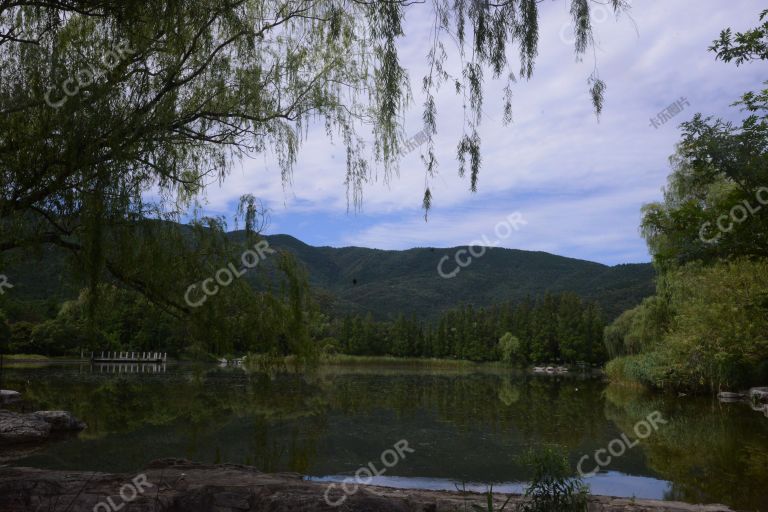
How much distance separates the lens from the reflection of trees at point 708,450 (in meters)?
8.80

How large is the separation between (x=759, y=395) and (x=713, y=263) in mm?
15838

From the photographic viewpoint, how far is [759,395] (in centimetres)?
2139

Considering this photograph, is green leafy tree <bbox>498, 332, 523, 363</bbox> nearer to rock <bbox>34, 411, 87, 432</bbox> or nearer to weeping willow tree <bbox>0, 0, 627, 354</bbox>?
rock <bbox>34, 411, 87, 432</bbox>

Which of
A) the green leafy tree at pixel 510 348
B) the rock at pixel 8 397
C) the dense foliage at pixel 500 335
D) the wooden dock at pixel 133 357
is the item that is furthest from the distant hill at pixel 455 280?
the rock at pixel 8 397

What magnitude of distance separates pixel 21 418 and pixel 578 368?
6550 cm

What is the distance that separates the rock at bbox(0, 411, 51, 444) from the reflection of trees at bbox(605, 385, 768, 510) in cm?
1280

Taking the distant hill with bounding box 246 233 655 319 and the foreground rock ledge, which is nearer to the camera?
the foreground rock ledge

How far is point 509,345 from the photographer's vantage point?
231 ft

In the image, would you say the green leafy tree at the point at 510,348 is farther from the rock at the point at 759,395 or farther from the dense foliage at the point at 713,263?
the rock at the point at 759,395

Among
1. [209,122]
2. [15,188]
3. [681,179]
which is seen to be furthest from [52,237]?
[681,179]

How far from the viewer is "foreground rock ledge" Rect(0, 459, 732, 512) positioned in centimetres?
557

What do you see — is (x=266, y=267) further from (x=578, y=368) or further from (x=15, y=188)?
(x=578, y=368)

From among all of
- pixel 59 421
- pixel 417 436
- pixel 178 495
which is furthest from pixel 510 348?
pixel 178 495

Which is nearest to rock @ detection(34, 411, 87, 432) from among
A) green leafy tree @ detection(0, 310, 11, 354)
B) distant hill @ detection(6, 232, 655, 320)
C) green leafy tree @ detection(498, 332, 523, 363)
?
green leafy tree @ detection(0, 310, 11, 354)
